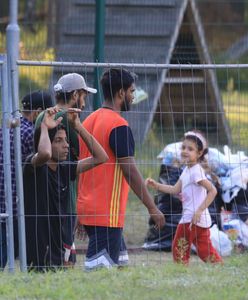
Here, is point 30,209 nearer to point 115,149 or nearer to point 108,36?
point 115,149

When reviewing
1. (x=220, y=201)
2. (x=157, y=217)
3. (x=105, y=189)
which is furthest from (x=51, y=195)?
(x=220, y=201)

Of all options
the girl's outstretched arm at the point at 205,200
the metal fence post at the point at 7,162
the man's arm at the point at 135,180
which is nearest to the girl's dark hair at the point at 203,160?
the girl's outstretched arm at the point at 205,200

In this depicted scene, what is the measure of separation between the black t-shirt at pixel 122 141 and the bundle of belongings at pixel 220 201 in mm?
2851

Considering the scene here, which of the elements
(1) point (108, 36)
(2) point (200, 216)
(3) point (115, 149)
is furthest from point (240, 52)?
(3) point (115, 149)

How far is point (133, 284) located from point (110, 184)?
137 cm

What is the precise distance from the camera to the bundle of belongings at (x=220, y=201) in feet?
36.2

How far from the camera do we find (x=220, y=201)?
38.1ft

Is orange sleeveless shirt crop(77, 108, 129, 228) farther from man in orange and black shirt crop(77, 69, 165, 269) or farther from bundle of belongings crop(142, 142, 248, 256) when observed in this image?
bundle of belongings crop(142, 142, 248, 256)

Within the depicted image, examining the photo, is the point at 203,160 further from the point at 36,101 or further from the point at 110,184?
the point at 110,184

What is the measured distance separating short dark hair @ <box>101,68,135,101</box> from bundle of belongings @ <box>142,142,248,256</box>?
8.83 ft

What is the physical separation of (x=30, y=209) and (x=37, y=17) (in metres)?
25.7

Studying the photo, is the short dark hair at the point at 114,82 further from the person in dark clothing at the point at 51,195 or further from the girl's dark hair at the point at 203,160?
the girl's dark hair at the point at 203,160

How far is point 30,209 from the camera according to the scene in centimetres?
830

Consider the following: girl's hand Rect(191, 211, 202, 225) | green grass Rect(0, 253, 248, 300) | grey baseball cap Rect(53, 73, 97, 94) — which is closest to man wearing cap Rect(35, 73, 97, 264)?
grey baseball cap Rect(53, 73, 97, 94)
